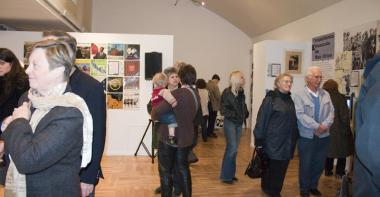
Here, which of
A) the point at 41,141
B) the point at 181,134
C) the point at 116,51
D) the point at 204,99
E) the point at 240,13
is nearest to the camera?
the point at 41,141

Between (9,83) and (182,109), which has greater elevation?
(9,83)

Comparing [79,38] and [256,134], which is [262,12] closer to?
[79,38]

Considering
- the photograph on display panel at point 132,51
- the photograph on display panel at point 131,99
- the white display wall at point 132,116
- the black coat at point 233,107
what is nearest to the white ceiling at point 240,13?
the white display wall at point 132,116

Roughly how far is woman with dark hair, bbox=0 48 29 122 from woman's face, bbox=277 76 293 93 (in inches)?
105

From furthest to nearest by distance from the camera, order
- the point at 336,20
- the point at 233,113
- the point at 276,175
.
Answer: the point at 336,20 < the point at 233,113 < the point at 276,175

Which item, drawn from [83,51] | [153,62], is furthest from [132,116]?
[83,51]

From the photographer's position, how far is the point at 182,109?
11.4 feet

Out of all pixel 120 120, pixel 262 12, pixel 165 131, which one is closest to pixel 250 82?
pixel 262 12

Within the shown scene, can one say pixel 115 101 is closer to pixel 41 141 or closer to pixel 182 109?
pixel 182 109

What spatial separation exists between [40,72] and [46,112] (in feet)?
0.55

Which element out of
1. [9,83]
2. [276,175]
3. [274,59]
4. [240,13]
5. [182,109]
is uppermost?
[240,13]

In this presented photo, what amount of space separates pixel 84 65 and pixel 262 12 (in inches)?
194

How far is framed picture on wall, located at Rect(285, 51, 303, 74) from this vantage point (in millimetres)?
7383

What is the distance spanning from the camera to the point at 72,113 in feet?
4.87
